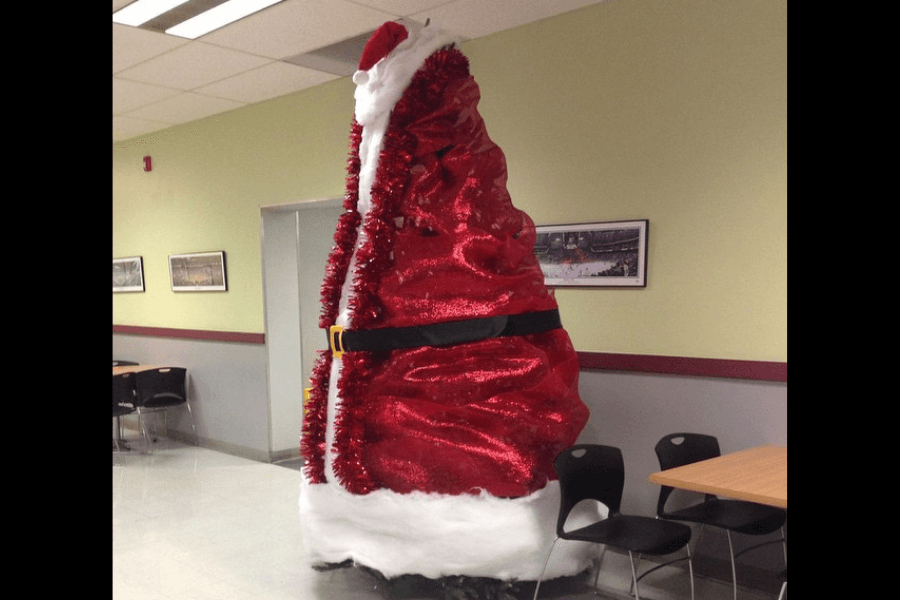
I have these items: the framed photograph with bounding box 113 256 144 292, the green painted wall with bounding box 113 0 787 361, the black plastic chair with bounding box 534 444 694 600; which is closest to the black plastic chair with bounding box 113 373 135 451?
the framed photograph with bounding box 113 256 144 292

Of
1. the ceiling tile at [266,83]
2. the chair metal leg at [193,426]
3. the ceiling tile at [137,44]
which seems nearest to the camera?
the ceiling tile at [137,44]

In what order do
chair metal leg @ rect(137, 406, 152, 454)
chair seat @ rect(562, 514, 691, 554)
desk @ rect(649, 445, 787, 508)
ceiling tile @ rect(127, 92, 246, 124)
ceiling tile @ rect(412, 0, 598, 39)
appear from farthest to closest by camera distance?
chair metal leg @ rect(137, 406, 152, 454)
ceiling tile @ rect(127, 92, 246, 124)
ceiling tile @ rect(412, 0, 598, 39)
chair seat @ rect(562, 514, 691, 554)
desk @ rect(649, 445, 787, 508)

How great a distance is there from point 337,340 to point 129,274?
207 inches

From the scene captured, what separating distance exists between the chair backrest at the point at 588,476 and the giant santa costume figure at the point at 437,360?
0.15m

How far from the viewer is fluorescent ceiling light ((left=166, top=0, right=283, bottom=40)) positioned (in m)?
3.98

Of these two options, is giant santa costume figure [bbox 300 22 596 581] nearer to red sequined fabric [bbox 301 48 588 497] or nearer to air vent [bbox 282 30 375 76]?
red sequined fabric [bbox 301 48 588 497]

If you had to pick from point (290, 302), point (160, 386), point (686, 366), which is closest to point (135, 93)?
point (290, 302)

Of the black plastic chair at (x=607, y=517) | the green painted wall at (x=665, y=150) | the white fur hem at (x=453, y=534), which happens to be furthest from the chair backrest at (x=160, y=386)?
the black plastic chair at (x=607, y=517)

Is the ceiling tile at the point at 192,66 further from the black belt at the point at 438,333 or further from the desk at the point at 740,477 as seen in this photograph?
the desk at the point at 740,477

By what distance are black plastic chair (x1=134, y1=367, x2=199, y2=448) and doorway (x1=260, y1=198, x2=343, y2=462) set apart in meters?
1.12

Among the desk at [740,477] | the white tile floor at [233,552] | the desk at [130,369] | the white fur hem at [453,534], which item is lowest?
the white tile floor at [233,552]

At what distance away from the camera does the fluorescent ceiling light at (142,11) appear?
394cm
